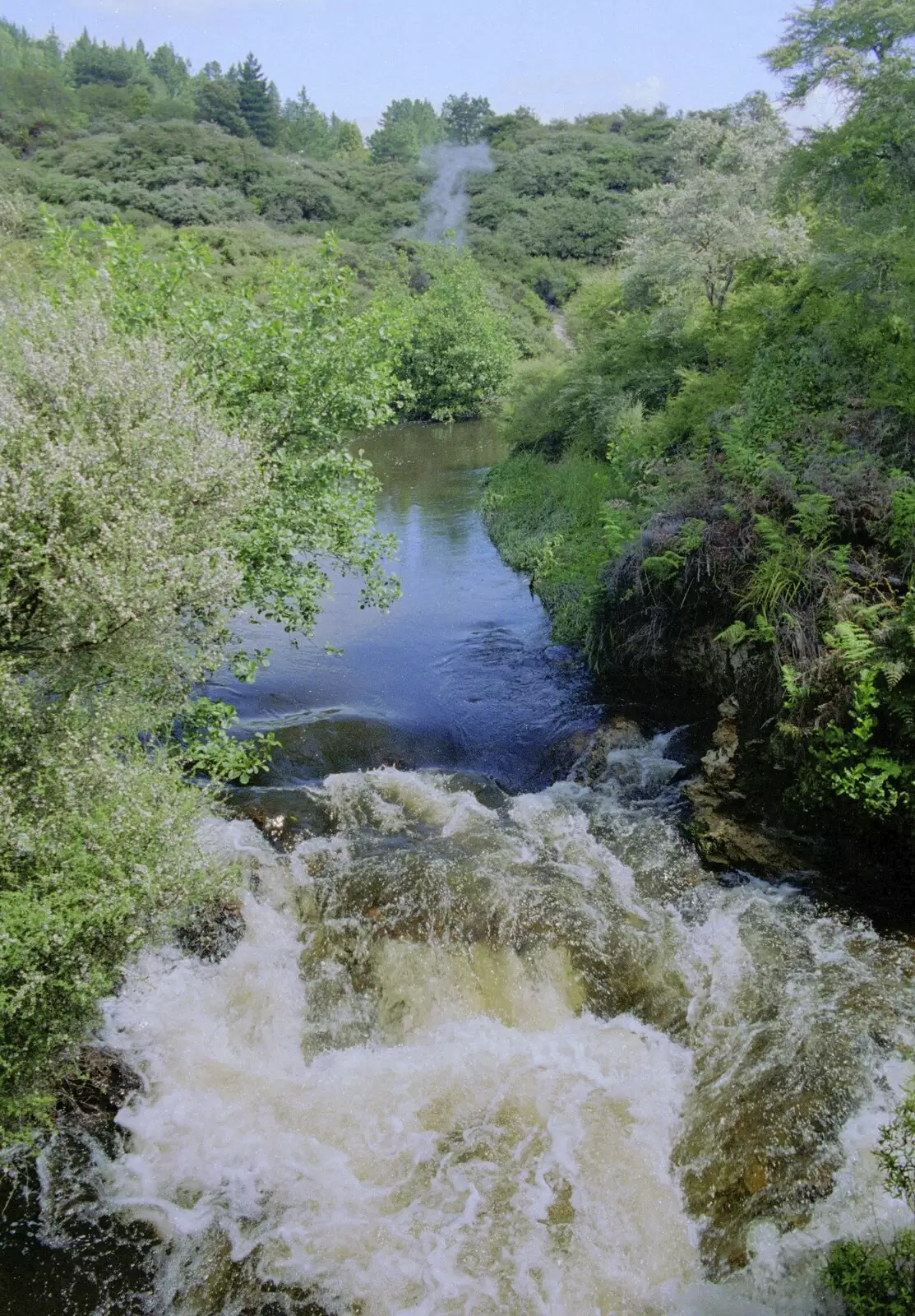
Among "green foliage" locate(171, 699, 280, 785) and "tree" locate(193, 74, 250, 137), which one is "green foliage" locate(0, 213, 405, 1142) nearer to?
"green foliage" locate(171, 699, 280, 785)

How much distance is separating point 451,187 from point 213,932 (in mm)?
103091

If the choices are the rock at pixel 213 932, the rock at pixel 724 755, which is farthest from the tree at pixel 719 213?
the rock at pixel 213 932

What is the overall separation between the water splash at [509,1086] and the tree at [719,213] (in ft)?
54.4

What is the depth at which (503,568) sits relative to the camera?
71.7ft

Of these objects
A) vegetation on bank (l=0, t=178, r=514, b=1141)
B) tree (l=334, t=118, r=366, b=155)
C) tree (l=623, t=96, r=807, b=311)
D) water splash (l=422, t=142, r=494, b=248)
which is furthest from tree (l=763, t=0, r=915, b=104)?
tree (l=334, t=118, r=366, b=155)

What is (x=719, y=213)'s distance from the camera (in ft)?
66.6

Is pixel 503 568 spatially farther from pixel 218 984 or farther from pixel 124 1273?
pixel 124 1273

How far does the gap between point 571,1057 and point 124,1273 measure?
11.9 ft

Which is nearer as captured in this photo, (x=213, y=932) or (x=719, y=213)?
(x=213, y=932)

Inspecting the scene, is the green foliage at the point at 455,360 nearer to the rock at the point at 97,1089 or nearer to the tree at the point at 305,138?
the rock at the point at 97,1089

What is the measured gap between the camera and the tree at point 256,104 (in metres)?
110

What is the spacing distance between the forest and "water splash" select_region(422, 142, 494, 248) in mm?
62469

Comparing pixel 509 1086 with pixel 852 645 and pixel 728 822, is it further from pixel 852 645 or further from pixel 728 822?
pixel 852 645

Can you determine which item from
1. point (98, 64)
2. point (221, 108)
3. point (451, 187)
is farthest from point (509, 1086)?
point (98, 64)
